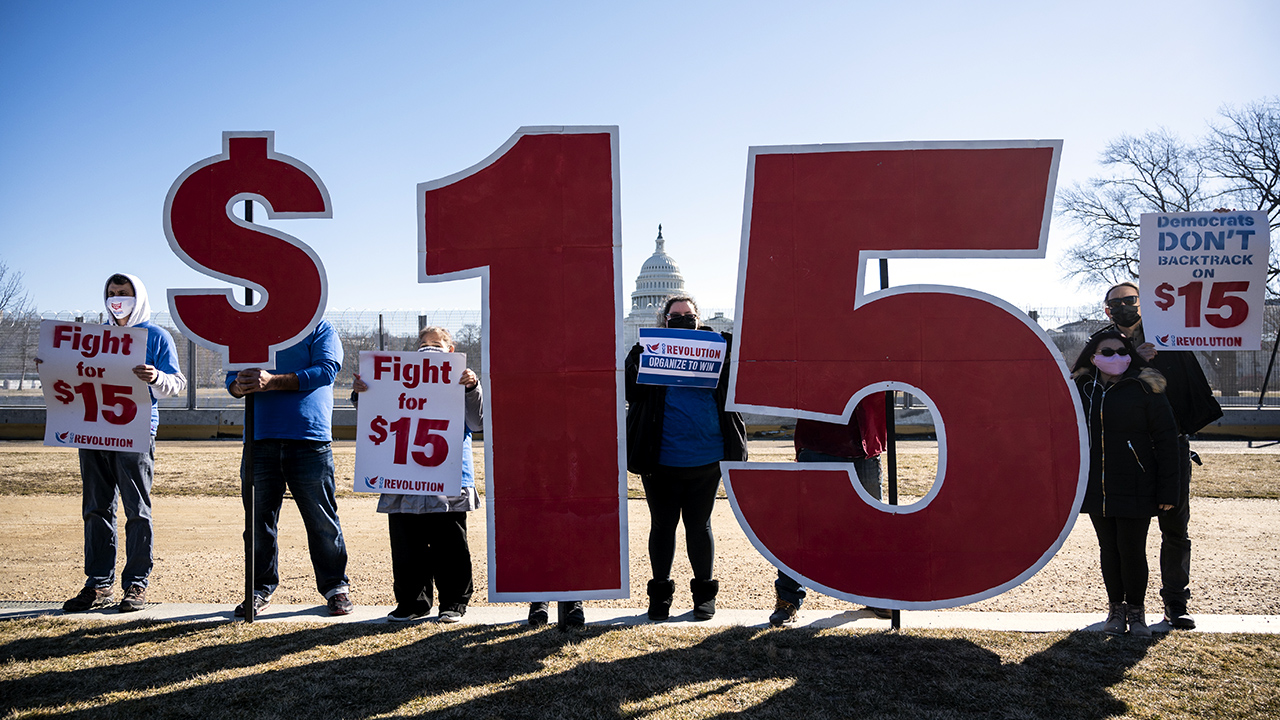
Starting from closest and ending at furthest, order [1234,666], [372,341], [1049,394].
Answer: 1. [1234,666]
2. [1049,394]
3. [372,341]

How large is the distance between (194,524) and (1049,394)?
8.16 meters

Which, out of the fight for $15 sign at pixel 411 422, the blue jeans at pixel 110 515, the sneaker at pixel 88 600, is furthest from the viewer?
the blue jeans at pixel 110 515

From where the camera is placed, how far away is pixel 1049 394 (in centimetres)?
467

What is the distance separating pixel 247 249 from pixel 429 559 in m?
2.30

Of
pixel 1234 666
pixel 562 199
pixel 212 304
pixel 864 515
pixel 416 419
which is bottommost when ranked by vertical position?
pixel 1234 666

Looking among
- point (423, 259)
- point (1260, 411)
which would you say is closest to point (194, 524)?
point (423, 259)

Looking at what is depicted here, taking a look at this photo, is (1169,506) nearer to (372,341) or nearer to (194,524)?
(194,524)

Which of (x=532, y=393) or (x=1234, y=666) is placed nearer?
(x=1234, y=666)

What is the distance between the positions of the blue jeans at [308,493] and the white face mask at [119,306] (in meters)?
1.34

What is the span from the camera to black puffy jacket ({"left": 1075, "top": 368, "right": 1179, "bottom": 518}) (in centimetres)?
475

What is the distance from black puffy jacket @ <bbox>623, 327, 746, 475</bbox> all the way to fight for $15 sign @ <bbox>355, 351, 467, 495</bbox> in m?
1.11

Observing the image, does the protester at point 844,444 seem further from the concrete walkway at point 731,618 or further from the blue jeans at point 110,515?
the blue jeans at point 110,515

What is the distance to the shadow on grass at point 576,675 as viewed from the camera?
12.4 feet

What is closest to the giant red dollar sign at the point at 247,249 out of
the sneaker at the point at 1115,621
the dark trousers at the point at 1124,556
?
the dark trousers at the point at 1124,556
